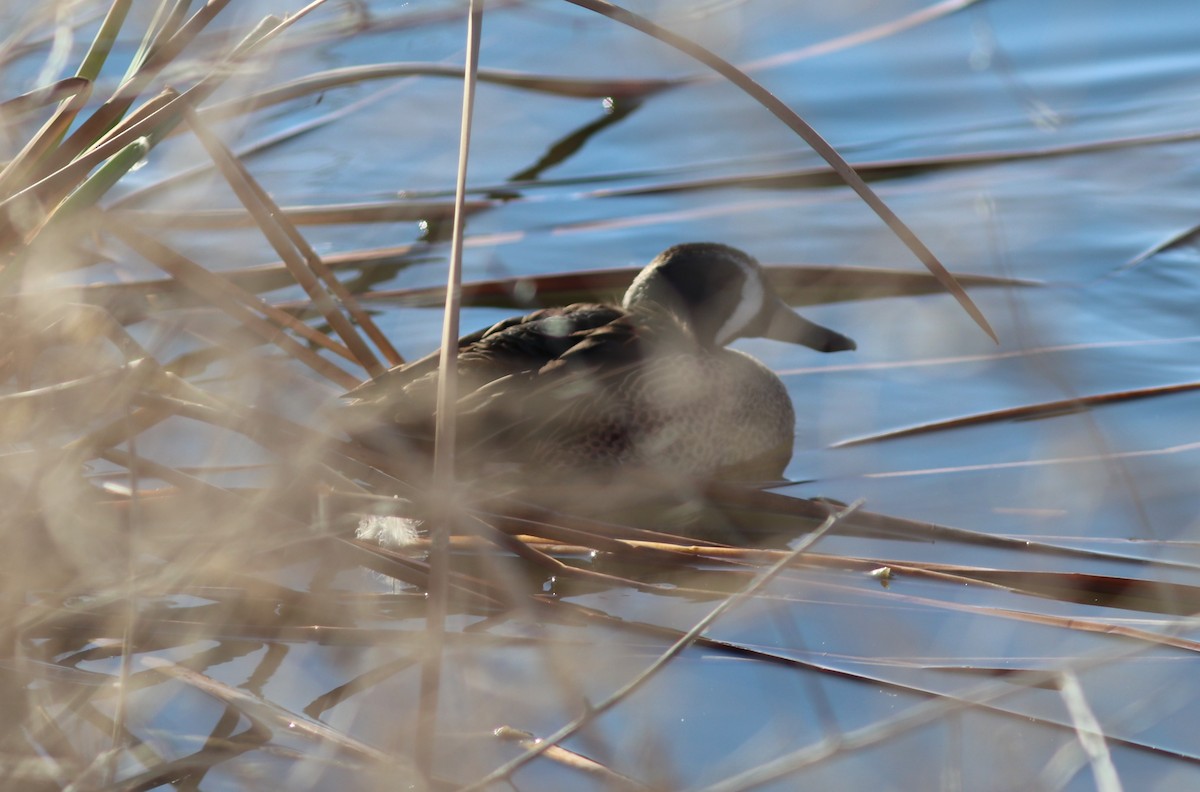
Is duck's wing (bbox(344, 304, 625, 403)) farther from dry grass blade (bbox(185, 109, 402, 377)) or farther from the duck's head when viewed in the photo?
the duck's head

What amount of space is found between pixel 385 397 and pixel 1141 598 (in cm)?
213

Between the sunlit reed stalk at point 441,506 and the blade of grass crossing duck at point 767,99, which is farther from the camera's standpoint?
the blade of grass crossing duck at point 767,99

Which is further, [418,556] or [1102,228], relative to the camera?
[1102,228]

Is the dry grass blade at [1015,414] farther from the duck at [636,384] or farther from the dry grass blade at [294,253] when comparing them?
the dry grass blade at [294,253]

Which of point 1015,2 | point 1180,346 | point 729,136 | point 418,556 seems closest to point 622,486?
point 418,556

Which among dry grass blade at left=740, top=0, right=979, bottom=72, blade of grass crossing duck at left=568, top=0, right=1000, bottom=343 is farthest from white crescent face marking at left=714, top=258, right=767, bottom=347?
dry grass blade at left=740, top=0, right=979, bottom=72

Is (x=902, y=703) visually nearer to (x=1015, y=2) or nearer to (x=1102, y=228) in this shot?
(x=1102, y=228)

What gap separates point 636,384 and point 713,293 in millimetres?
564

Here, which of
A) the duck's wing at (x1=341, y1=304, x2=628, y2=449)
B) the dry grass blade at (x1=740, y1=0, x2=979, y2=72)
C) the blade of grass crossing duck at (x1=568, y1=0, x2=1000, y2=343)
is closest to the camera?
the blade of grass crossing duck at (x1=568, y1=0, x2=1000, y2=343)

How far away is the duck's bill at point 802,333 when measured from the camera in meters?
5.03

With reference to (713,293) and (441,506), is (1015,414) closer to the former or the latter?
(713,293)

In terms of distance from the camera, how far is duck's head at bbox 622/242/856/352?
503 centimetres

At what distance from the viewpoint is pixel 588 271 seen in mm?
5605

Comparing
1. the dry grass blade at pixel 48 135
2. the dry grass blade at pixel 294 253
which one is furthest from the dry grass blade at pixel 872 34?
the dry grass blade at pixel 48 135
